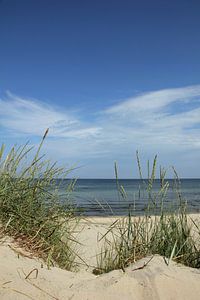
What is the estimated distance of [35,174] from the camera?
3875 mm

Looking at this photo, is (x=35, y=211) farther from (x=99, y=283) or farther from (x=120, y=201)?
(x=120, y=201)

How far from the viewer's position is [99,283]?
2.45m

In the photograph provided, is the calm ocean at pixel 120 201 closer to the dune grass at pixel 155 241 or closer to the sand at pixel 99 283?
the dune grass at pixel 155 241

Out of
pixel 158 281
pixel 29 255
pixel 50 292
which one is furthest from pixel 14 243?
pixel 158 281

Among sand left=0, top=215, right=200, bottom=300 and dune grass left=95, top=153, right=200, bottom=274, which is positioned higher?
dune grass left=95, top=153, right=200, bottom=274

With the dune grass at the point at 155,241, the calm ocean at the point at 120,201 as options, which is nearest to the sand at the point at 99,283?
the dune grass at the point at 155,241

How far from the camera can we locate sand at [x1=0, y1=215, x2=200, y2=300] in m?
2.27

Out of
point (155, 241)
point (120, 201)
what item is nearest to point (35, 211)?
point (155, 241)

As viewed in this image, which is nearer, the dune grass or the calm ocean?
the dune grass

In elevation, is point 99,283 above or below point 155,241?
below

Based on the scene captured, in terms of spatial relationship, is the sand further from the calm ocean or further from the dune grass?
the calm ocean

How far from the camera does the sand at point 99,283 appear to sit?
227 centimetres

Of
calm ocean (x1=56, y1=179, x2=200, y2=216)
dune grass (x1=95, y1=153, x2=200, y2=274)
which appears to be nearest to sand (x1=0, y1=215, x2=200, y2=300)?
dune grass (x1=95, y1=153, x2=200, y2=274)

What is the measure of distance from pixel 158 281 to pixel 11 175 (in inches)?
78.9
